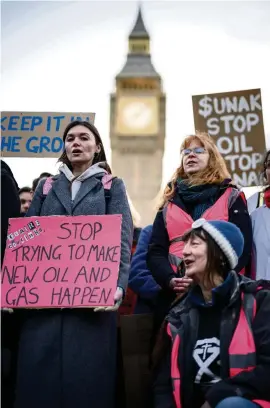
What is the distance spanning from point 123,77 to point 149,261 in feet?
243

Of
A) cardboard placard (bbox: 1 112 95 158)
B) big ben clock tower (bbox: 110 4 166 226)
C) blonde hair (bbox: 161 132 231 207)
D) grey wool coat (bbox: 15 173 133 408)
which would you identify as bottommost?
grey wool coat (bbox: 15 173 133 408)

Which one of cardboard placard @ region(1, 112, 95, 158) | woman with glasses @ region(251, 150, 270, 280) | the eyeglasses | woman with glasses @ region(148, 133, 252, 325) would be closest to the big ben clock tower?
cardboard placard @ region(1, 112, 95, 158)

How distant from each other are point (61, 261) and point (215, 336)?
3.15ft

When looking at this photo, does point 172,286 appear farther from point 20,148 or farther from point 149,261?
point 20,148

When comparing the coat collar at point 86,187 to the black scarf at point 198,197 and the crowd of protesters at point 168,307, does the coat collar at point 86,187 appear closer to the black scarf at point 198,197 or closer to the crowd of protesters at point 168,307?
the crowd of protesters at point 168,307

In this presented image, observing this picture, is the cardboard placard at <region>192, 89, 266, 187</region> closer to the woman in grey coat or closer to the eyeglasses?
the eyeglasses

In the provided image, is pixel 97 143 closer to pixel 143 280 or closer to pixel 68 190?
pixel 68 190

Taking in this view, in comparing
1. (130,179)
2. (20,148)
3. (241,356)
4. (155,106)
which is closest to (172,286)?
(241,356)

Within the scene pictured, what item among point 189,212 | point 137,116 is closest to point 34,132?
point 189,212

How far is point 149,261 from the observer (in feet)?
13.6

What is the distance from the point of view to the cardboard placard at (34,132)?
19.0ft

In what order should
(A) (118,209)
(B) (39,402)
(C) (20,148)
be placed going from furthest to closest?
(C) (20,148), (A) (118,209), (B) (39,402)

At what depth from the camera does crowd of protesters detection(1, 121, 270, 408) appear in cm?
324

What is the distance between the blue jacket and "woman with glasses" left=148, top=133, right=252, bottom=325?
12cm
